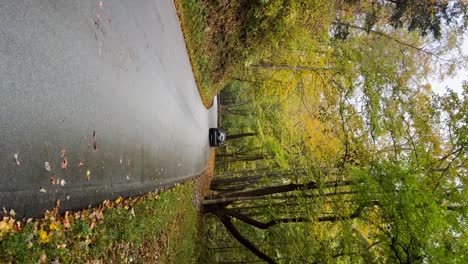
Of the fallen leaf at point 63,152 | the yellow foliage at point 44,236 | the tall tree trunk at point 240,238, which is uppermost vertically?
the fallen leaf at point 63,152

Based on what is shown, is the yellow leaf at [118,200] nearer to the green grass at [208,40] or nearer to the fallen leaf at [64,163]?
the fallen leaf at [64,163]

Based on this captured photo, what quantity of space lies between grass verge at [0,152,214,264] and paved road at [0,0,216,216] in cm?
22

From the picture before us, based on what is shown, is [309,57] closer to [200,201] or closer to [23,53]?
[200,201]

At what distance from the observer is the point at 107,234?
6.11 m

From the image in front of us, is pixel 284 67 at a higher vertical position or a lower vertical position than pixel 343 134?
higher

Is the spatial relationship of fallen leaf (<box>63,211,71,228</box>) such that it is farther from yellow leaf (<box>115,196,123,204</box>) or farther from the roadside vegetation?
the roadside vegetation

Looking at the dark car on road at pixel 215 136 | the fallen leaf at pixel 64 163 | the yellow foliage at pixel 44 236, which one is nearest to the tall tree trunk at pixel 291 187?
the dark car on road at pixel 215 136

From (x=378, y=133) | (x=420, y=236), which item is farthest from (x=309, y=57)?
(x=420, y=236)

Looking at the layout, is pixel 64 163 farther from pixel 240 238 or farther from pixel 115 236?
pixel 240 238

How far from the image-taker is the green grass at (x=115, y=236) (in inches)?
165

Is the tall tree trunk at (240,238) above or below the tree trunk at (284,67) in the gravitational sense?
below

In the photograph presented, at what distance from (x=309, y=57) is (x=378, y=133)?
24.4 ft

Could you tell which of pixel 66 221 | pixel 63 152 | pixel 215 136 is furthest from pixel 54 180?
pixel 215 136

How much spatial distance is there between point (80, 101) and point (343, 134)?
29.8 feet
